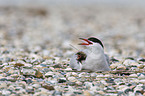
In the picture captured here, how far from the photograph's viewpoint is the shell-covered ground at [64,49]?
4527mm

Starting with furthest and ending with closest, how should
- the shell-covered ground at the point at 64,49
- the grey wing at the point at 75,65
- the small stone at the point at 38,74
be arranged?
the grey wing at the point at 75,65, the small stone at the point at 38,74, the shell-covered ground at the point at 64,49

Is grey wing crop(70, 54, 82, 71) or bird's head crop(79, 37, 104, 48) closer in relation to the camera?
bird's head crop(79, 37, 104, 48)

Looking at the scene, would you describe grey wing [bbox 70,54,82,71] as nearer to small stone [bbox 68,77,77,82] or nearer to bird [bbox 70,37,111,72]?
bird [bbox 70,37,111,72]

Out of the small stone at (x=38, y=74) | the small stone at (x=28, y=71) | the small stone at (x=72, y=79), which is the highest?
the small stone at (x=28, y=71)

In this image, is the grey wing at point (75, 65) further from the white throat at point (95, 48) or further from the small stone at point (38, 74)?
the small stone at point (38, 74)

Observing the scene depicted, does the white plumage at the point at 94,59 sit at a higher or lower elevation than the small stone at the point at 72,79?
higher

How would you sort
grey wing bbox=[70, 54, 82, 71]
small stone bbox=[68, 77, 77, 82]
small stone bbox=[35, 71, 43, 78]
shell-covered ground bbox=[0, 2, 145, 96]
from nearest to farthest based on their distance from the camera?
shell-covered ground bbox=[0, 2, 145, 96] < small stone bbox=[68, 77, 77, 82] < small stone bbox=[35, 71, 43, 78] < grey wing bbox=[70, 54, 82, 71]

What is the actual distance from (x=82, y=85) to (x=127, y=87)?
790mm

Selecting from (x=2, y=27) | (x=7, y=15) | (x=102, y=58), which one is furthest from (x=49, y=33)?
(x=102, y=58)

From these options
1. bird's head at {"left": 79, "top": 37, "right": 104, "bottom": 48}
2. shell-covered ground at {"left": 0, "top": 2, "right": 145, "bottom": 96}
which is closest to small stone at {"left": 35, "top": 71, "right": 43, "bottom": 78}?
shell-covered ground at {"left": 0, "top": 2, "right": 145, "bottom": 96}

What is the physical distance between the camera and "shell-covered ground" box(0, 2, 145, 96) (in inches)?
178

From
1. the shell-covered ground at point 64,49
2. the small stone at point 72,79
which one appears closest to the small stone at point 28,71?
the shell-covered ground at point 64,49

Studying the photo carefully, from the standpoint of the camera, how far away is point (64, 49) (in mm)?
9422

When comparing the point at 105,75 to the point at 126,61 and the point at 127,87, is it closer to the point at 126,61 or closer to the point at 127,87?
the point at 127,87
